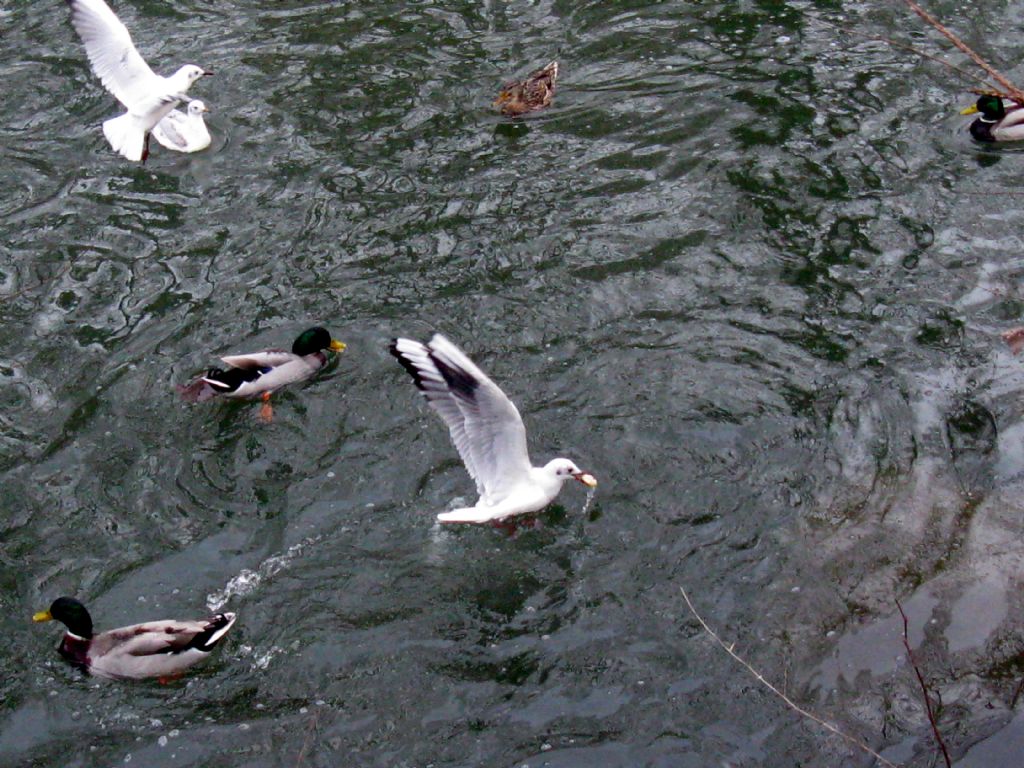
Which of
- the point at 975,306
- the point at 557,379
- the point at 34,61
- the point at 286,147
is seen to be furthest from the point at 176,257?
the point at 975,306

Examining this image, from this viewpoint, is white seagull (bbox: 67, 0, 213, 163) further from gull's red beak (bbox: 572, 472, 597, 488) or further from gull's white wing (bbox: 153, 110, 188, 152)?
gull's red beak (bbox: 572, 472, 597, 488)

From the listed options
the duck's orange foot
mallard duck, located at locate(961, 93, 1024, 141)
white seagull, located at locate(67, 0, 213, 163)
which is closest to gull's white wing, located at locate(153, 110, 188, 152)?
white seagull, located at locate(67, 0, 213, 163)

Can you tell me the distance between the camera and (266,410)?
8.57 meters

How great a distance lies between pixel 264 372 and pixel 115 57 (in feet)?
14.2

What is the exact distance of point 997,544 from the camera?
7.28 m

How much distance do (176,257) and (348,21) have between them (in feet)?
15.1

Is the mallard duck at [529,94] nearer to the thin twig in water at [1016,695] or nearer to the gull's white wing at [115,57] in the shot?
the gull's white wing at [115,57]

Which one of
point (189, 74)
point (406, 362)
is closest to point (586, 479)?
point (406, 362)

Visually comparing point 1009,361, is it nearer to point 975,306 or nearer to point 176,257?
point 975,306

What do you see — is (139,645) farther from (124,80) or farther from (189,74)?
(189,74)

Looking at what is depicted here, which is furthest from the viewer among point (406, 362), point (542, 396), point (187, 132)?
point (187, 132)

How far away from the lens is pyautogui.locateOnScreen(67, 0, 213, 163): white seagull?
10.8 m

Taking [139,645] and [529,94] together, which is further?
[529,94]

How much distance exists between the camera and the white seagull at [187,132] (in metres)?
11.2
